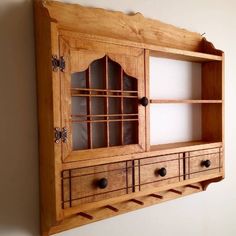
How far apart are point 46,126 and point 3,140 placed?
0.51 ft

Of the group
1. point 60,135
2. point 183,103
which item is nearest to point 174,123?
point 183,103

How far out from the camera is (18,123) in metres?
1.01

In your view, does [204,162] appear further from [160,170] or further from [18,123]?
[18,123]

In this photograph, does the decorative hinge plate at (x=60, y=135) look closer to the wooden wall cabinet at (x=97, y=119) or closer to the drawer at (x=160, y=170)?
the wooden wall cabinet at (x=97, y=119)

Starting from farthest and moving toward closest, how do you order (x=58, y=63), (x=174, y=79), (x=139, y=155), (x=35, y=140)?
(x=174, y=79)
(x=139, y=155)
(x=35, y=140)
(x=58, y=63)

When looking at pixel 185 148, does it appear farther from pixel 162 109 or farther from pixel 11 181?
pixel 11 181

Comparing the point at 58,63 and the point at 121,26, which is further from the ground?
the point at 121,26

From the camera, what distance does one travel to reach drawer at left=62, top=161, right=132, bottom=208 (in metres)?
0.96

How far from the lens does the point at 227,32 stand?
173cm

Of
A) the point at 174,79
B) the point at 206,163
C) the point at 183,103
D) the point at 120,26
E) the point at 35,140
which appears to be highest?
the point at 120,26

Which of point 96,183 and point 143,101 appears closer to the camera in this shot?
point 96,183

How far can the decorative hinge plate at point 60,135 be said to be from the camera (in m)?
0.93

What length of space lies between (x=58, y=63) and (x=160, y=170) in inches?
24.5

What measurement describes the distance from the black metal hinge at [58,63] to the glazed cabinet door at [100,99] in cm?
1
